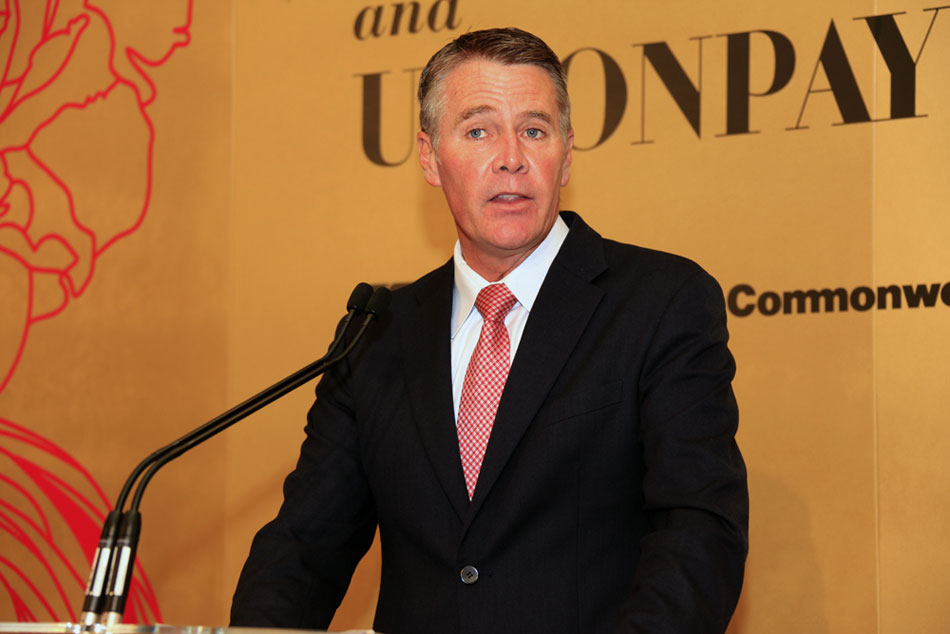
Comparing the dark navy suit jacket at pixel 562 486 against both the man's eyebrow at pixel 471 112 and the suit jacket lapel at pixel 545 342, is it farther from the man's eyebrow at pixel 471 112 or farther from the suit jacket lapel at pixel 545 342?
the man's eyebrow at pixel 471 112

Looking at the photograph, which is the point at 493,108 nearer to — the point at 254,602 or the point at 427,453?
the point at 427,453

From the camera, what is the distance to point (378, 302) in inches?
82.4


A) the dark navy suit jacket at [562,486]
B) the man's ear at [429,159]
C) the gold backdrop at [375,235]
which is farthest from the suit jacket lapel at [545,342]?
the gold backdrop at [375,235]

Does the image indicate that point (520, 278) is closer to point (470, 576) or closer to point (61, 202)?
point (470, 576)

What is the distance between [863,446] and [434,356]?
4.37ft

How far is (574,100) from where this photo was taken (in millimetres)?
3525

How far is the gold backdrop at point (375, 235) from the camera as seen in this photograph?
311cm

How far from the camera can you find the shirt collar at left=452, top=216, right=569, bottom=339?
7.78ft

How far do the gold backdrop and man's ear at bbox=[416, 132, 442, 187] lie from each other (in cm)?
94

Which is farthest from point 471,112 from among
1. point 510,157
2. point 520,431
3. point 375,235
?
point 375,235

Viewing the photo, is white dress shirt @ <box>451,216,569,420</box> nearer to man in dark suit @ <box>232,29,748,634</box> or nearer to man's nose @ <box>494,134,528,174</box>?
man in dark suit @ <box>232,29,748,634</box>

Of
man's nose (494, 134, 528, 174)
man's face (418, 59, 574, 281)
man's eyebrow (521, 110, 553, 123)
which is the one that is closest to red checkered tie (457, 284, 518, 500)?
man's face (418, 59, 574, 281)

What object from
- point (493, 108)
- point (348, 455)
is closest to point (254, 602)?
point (348, 455)

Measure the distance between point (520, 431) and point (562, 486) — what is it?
12 centimetres
